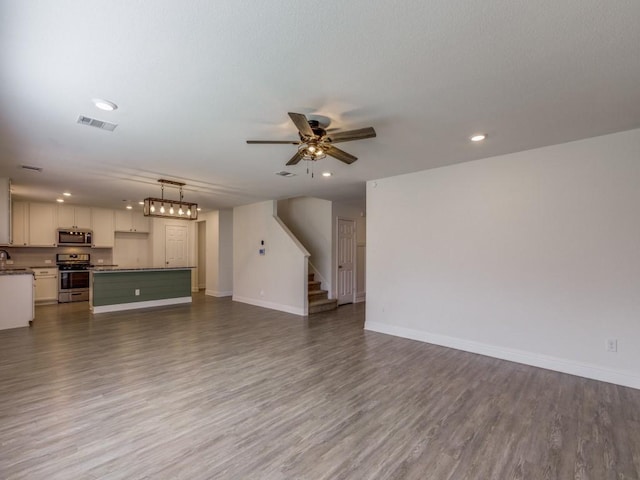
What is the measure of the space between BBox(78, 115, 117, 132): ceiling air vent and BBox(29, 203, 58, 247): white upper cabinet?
6.73 m

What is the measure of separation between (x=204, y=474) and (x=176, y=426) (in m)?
0.67

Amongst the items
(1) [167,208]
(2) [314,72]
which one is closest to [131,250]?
(1) [167,208]

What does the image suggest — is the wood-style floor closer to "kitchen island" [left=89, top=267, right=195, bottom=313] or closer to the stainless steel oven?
"kitchen island" [left=89, top=267, right=195, bottom=313]

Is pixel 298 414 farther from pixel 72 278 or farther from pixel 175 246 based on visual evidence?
pixel 175 246

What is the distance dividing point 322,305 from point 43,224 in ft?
24.2

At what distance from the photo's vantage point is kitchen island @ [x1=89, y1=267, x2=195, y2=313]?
22.1ft

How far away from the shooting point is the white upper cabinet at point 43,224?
7.64 m

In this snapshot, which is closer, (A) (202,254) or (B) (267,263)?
(B) (267,263)

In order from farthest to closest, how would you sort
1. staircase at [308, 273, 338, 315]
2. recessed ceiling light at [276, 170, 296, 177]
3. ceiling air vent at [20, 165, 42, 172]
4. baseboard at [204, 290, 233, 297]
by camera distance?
baseboard at [204, 290, 233, 297] < staircase at [308, 273, 338, 315] < recessed ceiling light at [276, 170, 296, 177] < ceiling air vent at [20, 165, 42, 172]

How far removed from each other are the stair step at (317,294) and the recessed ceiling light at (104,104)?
5.39 metres

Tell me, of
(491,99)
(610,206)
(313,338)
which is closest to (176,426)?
(313,338)

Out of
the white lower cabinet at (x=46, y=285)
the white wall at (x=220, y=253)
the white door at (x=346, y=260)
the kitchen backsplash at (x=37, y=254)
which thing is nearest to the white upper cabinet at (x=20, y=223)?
the kitchen backsplash at (x=37, y=254)

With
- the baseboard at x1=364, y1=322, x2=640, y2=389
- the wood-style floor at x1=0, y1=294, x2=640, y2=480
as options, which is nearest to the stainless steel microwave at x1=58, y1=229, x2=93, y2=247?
the wood-style floor at x1=0, y1=294, x2=640, y2=480

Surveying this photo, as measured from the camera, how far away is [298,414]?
104 inches
